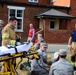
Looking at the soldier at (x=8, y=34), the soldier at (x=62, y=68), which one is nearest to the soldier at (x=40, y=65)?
the soldier at (x=8, y=34)

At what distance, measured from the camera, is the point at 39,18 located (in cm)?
3019

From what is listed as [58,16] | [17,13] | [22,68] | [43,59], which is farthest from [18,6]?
[43,59]

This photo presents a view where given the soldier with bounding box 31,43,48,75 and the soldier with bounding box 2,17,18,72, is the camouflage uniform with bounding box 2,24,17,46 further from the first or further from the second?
the soldier with bounding box 31,43,48,75

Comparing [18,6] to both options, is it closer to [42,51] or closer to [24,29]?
[24,29]

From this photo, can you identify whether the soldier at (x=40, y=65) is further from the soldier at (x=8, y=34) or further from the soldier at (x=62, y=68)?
the soldier at (x=62, y=68)

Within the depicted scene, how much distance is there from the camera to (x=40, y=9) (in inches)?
1203

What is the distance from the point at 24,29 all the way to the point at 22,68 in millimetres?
18343

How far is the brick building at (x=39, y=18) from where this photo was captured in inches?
1129

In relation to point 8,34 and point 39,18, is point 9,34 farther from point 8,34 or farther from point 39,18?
point 39,18

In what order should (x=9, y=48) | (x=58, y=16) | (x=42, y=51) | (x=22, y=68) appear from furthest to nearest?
(x=58, y=16)
(x=22, y=68)
(x=42, y=51)
(x=9, y=48)

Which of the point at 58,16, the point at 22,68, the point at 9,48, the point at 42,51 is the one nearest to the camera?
Result: the point at 9,48

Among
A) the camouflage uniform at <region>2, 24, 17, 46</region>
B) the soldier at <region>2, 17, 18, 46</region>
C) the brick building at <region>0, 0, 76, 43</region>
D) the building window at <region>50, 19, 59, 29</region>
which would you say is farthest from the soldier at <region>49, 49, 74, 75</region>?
the building window at <region>50, 19, 59, 29</region>

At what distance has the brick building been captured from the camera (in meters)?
28.7

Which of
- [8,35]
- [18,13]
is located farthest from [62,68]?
[18,13]
